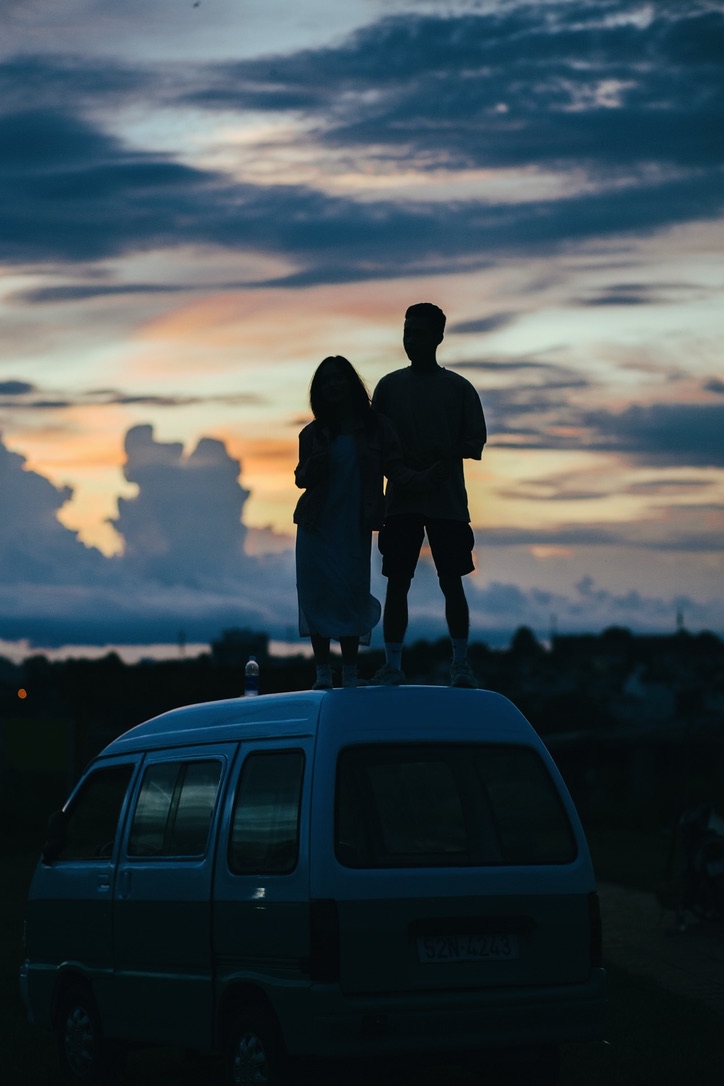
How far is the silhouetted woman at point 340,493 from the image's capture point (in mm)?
9836

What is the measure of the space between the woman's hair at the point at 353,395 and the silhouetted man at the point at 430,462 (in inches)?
9.5

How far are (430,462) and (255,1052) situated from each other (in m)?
3.37

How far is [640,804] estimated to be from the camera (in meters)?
41.4

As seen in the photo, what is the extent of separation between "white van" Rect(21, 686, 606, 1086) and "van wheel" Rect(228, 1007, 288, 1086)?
0.01m

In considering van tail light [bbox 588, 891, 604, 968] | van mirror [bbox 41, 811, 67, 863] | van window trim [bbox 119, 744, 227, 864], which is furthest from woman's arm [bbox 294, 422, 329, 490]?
van tail light [bbox 588, 891, 604, 968]

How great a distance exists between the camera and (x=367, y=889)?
8000mm

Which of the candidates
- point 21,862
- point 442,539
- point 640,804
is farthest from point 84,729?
point 442,539

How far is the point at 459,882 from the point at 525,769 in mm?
689

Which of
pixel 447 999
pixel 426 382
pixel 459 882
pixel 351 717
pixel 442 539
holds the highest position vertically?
pixel 426 382

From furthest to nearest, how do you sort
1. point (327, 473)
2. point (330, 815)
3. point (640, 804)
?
point (640, 804) < point (327, 473) < point (330, 815)

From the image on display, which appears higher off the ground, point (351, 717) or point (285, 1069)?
point (351, 717)

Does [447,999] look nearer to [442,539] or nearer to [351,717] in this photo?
[351,717]

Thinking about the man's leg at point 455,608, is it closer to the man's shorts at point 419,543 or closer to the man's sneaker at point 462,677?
the man's shorts at point 419,543

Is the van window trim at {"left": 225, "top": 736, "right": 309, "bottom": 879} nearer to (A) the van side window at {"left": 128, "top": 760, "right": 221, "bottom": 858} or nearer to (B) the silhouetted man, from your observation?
(A) the van side window at {"left": 128, "top": 760, "right": 221, "bottom": 858}
